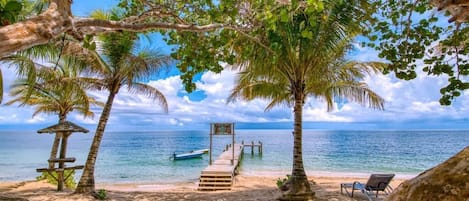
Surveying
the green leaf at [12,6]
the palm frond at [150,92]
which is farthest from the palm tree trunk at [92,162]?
the green leaf at [12,6]

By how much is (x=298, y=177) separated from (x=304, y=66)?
2788 mm

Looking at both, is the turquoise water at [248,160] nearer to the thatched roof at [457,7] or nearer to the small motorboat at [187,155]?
the small motorboat at [187,155]

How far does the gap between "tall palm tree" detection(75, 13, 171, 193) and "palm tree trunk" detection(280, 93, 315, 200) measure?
4586mm

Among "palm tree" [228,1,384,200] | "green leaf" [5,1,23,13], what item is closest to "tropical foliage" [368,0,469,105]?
"palm tree" [228,1,384,200]

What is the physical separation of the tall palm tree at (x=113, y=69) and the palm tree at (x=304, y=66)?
2984mm

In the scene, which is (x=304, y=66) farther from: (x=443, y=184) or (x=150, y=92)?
(x=443, y=184)

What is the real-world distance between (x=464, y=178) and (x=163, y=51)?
9.30m

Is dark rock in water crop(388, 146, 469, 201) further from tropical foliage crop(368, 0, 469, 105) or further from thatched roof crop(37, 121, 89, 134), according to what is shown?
thatched roof crop(37, 121, 89, 134)

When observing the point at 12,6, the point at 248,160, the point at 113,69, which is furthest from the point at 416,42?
the point at 248,160

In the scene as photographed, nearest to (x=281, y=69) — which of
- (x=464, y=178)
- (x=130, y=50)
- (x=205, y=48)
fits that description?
(x=205, y=48)

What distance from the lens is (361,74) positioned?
10.0 metres

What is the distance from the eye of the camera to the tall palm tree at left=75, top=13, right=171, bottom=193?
9.34 meters

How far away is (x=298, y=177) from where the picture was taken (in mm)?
7891

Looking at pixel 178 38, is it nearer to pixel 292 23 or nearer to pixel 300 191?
pixel 292 23
